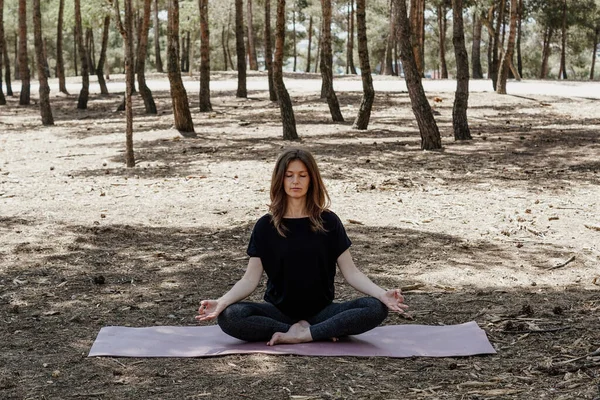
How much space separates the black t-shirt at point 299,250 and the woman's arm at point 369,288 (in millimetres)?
78

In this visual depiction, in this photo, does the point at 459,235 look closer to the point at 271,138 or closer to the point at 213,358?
the point at 213,358

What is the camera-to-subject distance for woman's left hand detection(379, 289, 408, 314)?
5254 mm

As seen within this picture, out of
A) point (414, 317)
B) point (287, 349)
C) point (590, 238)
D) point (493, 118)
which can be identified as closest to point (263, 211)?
point (590, 238)

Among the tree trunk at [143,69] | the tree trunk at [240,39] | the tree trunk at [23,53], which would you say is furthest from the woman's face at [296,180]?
the tree trunk at [23,53]

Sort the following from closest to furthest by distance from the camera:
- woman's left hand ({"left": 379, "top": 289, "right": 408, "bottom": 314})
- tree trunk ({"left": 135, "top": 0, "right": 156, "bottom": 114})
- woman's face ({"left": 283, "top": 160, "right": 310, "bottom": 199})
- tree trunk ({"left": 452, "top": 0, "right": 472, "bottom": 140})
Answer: woman's left hand ({"left": 379, "top": 289, "right": 408, "bottom": 314})
woman's face ({"left": 283, "top": 160, "right": 310, "bottom": 199})
tree trunk ({"left": 452, "top": 0, "right": 472, "bottom": 140})
tree trunk ({"left": 135, "top": 0, "right": 156, "bottom": 114})

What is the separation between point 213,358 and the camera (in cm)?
527

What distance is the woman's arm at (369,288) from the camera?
5.27m

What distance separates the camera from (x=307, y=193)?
5477mm

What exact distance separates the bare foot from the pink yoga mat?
3 centimetres

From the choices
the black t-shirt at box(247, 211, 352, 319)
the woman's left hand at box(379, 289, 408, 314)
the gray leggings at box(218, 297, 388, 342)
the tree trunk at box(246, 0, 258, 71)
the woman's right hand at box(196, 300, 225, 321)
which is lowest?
the gray leggings at box(218, 297, 388, 342)

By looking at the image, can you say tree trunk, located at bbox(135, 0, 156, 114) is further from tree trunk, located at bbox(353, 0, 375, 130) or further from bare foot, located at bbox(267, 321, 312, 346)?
bare foot, located at bbox(267, 321, 312, 346)

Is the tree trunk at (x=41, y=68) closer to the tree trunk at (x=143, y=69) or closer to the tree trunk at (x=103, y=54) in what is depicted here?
the tree trunk at (x=143, y=69)

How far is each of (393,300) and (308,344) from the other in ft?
2.14

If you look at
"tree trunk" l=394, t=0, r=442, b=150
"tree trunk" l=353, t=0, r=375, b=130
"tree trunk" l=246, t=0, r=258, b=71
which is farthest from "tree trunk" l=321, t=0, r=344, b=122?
"tree trunk" l=246, t=0, r=258, b=71
